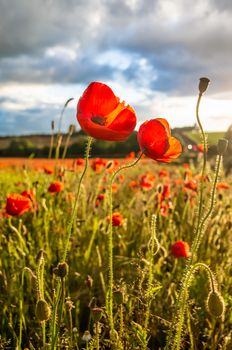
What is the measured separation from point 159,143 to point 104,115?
199mm

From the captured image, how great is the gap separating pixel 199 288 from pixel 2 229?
1.31 m

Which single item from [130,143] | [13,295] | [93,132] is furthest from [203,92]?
[130,143]

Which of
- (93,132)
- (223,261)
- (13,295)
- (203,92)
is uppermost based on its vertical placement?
(203,92)

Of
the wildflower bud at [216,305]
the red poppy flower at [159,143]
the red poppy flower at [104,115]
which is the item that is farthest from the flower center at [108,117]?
the wildflower bud at [216,305]

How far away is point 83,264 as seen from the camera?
3.02 meters

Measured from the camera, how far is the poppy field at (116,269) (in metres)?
1.64

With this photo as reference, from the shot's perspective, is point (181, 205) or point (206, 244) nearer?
point (206, 244)

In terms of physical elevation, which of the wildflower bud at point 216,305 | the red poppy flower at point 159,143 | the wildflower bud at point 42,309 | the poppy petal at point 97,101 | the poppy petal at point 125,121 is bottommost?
the wildflower bud at point 42,309

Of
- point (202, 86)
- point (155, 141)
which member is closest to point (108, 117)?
point (155, 141)

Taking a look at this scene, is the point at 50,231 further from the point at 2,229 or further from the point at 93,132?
the point at 93,132

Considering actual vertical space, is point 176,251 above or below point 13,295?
above

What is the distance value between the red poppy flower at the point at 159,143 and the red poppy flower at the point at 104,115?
9 cm

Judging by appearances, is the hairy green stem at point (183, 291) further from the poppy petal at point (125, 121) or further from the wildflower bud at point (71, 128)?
the wildflower bud at point (71, 128)

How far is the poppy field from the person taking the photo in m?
1.64
